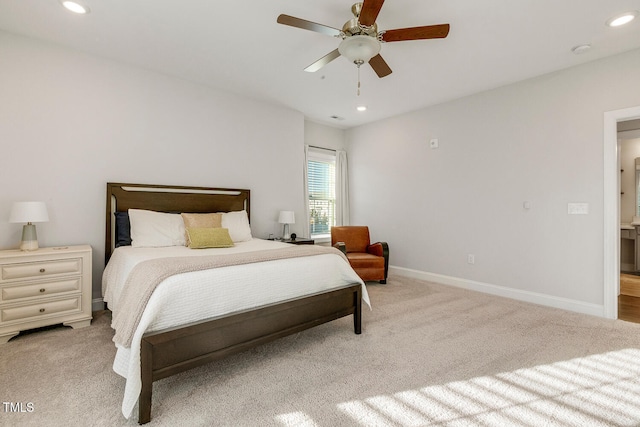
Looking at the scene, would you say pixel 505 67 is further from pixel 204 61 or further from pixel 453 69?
pixel 204 61

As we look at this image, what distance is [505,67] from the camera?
3.45m

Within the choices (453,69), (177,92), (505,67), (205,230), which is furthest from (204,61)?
(505,67)

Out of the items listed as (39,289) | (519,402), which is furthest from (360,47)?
(39,289)

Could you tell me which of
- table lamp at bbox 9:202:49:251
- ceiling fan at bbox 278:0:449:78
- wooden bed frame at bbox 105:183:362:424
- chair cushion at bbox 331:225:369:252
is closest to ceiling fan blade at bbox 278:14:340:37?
ceiling fan at bbox 278:0:449:78

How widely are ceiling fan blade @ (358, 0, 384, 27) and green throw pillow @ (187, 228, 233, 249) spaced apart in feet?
7.80

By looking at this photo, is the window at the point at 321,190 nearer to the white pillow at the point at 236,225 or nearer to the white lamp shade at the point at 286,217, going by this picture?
the white lamp shade at the point at 286,217

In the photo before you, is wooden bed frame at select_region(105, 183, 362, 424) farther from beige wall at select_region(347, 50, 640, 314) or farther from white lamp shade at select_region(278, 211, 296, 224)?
beige wall at select_region(347, 50, 640, 314)

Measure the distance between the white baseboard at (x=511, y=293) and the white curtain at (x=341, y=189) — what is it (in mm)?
1508

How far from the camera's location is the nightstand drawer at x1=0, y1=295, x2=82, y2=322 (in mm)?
2561

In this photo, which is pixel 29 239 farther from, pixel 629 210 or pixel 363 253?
pixel 629 210

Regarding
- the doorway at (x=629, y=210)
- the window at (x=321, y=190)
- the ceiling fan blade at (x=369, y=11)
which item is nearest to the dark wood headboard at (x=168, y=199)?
the window at (x=321, y=190)

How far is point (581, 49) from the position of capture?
302cm

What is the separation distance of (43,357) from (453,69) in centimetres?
472

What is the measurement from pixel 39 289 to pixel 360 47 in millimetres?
3409
